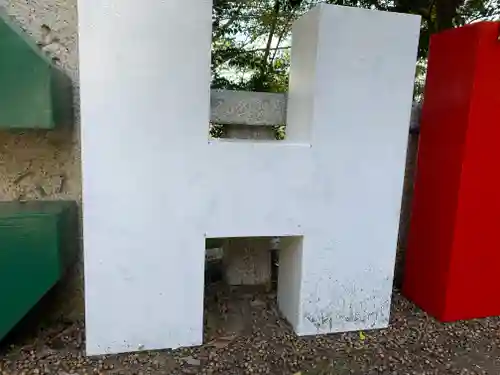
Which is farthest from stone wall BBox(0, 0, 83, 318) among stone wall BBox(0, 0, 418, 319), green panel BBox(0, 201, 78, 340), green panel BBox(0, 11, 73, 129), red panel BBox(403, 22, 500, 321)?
red panel BBox(403, 22, 500, 321)

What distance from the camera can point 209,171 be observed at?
2.25 m

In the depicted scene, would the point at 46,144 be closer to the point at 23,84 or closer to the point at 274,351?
the point at 23,84

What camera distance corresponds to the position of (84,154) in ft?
6.84

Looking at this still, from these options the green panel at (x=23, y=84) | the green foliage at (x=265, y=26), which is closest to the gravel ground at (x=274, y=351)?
the green panel at (x=23, y=84)

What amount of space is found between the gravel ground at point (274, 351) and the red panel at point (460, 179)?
25 cm

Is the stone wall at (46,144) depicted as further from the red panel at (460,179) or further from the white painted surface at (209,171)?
the red panel at (460,179)

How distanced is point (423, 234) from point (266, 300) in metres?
1.22

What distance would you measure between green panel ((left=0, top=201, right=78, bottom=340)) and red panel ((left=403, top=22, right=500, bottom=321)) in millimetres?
2366

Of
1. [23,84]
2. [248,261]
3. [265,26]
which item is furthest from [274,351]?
[265,26]

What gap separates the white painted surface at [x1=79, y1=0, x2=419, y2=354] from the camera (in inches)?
82.3

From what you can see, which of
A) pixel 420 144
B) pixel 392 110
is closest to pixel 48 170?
pixel 392 110

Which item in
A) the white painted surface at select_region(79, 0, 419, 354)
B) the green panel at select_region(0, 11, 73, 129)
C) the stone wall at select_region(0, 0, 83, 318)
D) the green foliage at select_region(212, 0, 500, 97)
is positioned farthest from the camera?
the green foliage at select_region(212, 0, 500, 97)

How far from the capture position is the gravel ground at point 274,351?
2.24 m

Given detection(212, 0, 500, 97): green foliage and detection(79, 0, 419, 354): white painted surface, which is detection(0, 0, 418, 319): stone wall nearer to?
detection(79, 0, 419, 354): white painted surface
